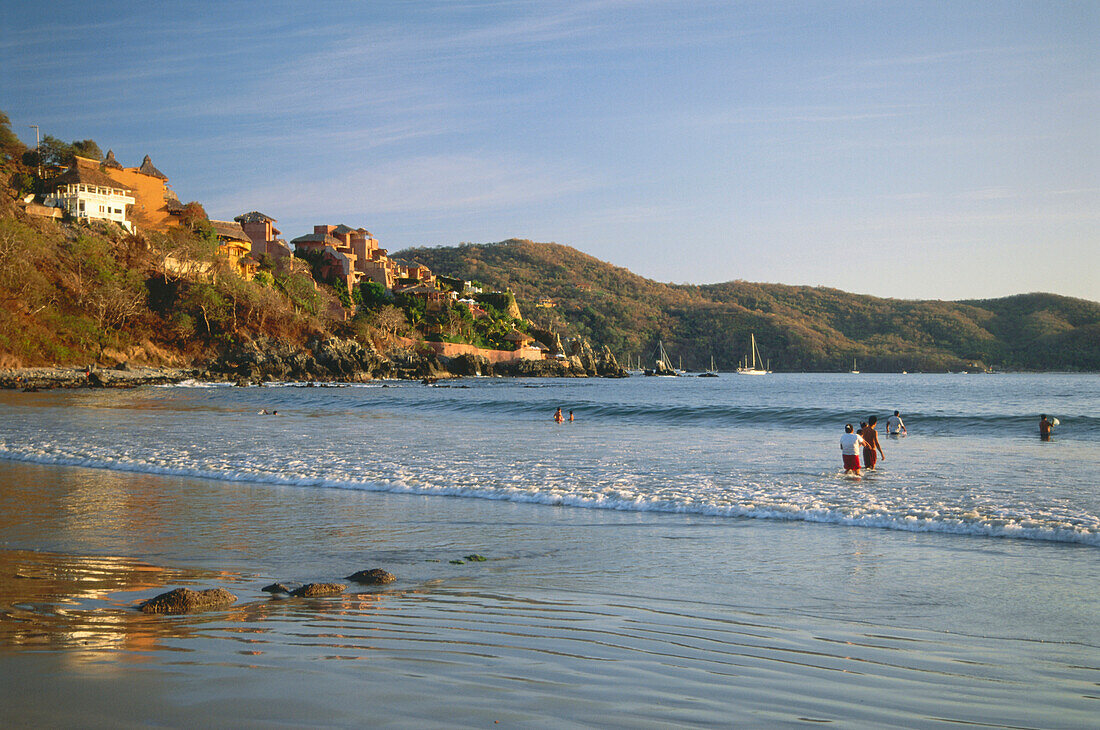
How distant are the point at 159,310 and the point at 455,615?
7579cm

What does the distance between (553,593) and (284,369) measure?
233ft

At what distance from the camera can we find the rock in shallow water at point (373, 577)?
6523mm

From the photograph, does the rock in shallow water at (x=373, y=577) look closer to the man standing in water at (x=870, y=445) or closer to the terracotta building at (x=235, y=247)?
the man standing in water at (x=870, y=445)

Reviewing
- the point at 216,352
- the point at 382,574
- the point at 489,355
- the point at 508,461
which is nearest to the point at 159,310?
the point at 216,352

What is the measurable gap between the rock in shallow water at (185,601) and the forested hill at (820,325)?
149219 mm

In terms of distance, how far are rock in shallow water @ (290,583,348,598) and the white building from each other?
248 feet

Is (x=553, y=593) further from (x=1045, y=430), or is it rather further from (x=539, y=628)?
(x=1045, y=430)

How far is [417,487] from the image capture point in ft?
44.0

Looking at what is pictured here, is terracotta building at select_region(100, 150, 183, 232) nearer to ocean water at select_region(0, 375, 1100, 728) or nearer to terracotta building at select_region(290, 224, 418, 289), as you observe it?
terracotta building at select_region(290, 224, 418, 289)

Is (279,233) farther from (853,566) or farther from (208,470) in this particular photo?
(853,566)

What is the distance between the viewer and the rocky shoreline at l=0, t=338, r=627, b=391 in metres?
51.4

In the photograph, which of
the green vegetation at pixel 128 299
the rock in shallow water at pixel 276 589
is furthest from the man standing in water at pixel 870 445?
the green vegetation at pixel 128 299

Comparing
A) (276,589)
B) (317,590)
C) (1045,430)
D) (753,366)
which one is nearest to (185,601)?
(276,589)

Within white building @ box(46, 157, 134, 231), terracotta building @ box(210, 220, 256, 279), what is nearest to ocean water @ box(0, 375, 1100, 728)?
white building @ box(46, 157, 134, 231)
